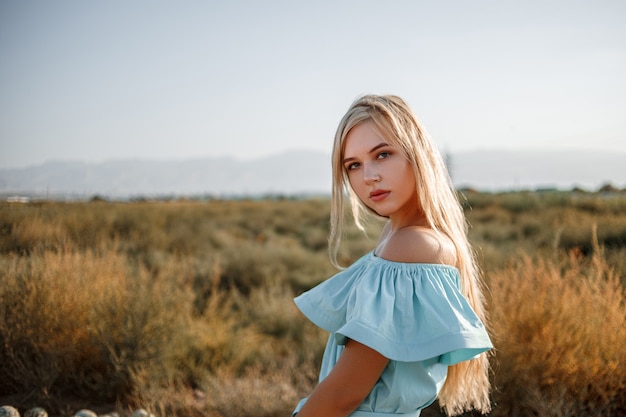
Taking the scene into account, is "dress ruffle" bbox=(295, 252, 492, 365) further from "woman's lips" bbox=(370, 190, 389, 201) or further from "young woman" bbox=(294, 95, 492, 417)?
"woman's lips" bbox=(370, 190, 389, 201)

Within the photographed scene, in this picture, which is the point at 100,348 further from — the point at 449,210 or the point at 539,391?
the point at 449,210

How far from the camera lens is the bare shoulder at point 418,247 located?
1.41m

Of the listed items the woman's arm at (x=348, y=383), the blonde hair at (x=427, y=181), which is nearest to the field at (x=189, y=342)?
the blonde hair at (x=427, y=181)

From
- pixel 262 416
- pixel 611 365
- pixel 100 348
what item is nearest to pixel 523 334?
pixel 611 365

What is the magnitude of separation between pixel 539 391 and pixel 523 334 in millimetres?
433

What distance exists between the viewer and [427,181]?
151 cm

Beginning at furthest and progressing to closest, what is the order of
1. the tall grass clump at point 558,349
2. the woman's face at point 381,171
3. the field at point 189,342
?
the field at point 189,342, the tall grass clump at point 558,349, the woman's face at point 381,171

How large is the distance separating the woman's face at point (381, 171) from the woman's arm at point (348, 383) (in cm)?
43

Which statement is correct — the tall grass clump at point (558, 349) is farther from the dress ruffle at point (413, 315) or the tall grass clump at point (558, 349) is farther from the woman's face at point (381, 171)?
the woman's face at point (381, 171)

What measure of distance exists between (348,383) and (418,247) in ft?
1.32

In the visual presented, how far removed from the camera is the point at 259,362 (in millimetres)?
5113

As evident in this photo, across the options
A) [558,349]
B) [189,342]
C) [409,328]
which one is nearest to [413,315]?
[409,328]

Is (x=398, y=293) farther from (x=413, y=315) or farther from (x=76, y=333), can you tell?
(x=76, y=333)

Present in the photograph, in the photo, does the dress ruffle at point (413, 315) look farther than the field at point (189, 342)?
No
